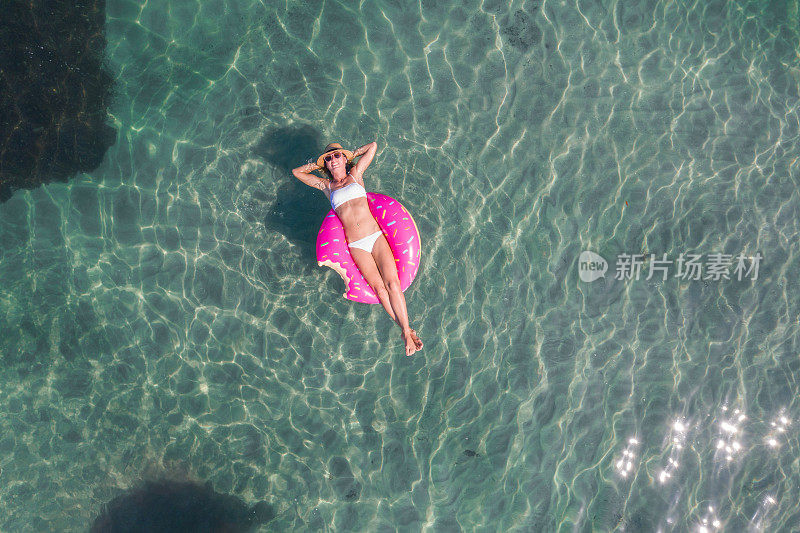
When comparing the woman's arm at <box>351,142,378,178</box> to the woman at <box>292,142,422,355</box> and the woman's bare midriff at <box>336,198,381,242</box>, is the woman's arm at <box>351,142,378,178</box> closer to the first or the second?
the woman at <box>292,142,422,355</box>

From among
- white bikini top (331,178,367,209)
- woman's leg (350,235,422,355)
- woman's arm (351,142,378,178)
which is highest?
woman's arm (351,142,378,178)

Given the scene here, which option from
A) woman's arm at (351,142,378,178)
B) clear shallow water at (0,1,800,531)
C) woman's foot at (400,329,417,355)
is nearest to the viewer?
woman's foot at (400,329,417,355)

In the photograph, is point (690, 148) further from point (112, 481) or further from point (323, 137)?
point (112, 481)

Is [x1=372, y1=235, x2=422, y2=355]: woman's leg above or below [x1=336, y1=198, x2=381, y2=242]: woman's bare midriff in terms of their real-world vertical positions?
below

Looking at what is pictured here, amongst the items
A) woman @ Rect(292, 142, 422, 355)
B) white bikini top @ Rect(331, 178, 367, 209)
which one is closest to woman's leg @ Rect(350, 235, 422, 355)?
woman @ Rect(292, 142, 422, 355)

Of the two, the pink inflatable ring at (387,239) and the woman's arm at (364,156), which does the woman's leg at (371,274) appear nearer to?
the pink inflatable ring at (387,239)

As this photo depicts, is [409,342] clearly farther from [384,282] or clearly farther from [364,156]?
[364,156]
